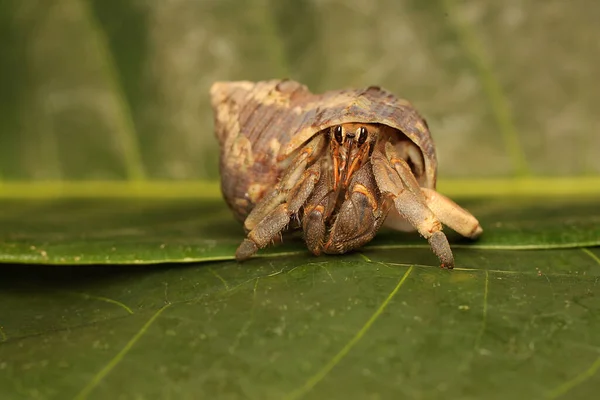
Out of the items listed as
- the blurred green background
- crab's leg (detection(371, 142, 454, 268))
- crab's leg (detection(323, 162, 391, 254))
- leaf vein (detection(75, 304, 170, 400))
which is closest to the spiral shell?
crab's leg (detection(371, 142, 454, 268))

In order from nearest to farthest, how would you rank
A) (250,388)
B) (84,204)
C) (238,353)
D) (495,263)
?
1. (250,388)
2. (238,353)
3. (495,263)
4. (84,204)

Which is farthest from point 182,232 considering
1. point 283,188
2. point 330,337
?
Answer: point 330,337

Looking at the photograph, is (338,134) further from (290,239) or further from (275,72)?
(275,72)

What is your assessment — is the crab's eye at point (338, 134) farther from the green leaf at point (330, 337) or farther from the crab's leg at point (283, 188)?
the green leaf at point (330, 337)

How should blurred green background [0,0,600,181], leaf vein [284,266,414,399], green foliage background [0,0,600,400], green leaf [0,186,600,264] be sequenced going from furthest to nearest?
blurred green background [0,0,600,181] → green leaf [0,186,600,264] → green foliage background [0,0,600,400] → leaf vein [284,266,414,399]

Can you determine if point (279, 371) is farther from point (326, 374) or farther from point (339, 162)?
point (339, 162)

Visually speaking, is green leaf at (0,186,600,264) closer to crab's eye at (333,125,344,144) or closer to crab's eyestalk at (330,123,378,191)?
crab's eyestalk at (330,123,378,191)

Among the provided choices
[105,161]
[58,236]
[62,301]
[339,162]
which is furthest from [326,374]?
[105,161]

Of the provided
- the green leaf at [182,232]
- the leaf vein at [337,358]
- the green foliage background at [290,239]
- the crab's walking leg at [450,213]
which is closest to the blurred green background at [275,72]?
the green foliage background at [290,239]
